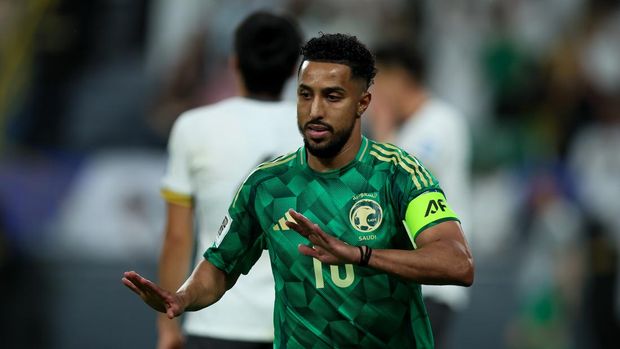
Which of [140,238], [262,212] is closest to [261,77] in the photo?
[262,212]

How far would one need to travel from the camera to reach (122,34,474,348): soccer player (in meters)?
3.84

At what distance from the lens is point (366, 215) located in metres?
3.89

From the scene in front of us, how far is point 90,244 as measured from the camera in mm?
10430

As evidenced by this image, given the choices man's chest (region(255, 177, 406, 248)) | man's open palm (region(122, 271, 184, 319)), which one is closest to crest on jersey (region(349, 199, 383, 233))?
man's chest (region(255, 177, 406, 248))

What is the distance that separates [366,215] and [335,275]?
0.22m

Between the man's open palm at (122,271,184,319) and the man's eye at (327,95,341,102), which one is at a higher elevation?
the man's eye at (327,95,341,102)

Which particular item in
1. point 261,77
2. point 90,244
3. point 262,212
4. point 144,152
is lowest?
point 90,244

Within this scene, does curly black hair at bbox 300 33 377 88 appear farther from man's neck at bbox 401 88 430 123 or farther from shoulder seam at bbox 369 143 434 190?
man's neck at bbox 401 88 430 123

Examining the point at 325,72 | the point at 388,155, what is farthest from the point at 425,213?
the point at 325,72

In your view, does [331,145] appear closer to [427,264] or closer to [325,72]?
[325,72]

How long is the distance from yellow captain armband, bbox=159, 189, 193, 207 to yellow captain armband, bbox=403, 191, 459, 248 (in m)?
1.64

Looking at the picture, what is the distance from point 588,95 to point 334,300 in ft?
23.6

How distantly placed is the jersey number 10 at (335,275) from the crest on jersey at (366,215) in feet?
0.44

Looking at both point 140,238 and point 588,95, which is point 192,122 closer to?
point 140,238
